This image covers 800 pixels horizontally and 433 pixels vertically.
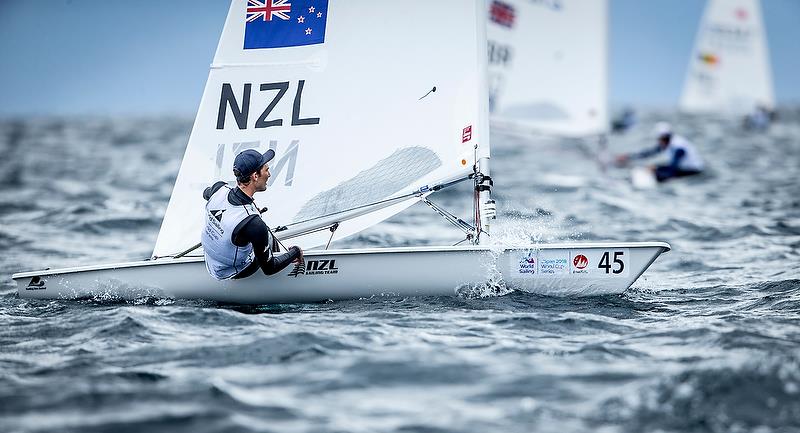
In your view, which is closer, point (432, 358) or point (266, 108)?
point (432, 358)

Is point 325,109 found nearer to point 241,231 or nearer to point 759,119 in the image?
point 241,231

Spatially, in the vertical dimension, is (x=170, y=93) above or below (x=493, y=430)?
above

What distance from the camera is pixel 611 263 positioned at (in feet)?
19.1

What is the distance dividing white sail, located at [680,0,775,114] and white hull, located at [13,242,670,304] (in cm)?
2367

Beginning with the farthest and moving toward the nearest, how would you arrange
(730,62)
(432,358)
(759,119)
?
(759,119) < (730,62) < (432,358)

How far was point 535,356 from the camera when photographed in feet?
15.4

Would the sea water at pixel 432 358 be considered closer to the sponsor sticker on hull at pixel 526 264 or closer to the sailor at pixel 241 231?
the sponsor sticker on hull at pixel 526 264

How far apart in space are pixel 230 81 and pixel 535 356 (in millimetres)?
3012

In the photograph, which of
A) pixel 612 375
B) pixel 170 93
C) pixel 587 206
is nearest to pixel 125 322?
pixel 612 375

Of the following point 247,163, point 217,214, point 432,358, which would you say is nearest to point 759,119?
point 247,163

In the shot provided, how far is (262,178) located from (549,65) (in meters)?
8.50

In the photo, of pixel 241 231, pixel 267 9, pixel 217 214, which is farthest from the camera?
pixel 267 9

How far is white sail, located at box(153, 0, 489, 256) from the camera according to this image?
20.4ft

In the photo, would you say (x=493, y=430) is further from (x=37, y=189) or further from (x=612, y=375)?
(x=37, y=189)
